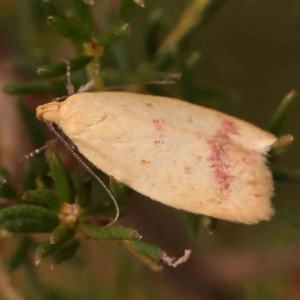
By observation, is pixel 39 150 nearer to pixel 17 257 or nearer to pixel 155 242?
pixel 17 257

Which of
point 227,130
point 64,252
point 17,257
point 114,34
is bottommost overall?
point 17,257

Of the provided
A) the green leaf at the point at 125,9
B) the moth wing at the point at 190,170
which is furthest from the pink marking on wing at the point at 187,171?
the green leaf at the point at 125,9

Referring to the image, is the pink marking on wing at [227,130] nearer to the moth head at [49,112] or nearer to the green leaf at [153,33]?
the green leaf at [153,33]

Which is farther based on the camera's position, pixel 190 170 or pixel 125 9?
pixel 190 170

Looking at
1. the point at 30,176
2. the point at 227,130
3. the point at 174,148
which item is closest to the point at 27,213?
the point at 30,176

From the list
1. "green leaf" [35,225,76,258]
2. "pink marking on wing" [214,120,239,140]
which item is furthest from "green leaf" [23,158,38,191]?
"pink marking on wing" [214,120,239,140]

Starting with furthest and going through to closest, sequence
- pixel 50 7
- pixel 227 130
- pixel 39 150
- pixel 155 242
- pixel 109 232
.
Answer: pixel 155 242
pixel 227 130
pixel 39 150
pixel 50 7
pixel 109 232
